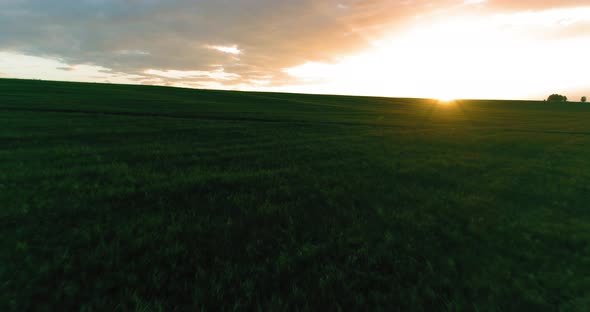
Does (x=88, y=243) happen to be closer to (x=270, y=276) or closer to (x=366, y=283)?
(x=270, y=276)

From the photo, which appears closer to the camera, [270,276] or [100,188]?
[270,276]

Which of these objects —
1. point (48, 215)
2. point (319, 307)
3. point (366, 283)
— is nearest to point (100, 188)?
point (48, 215)

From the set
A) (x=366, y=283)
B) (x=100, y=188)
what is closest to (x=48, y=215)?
(x=100, y=188)

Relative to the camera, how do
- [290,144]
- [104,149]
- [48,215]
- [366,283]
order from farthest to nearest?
[290,144], [104,149], [48,215], [366,283]

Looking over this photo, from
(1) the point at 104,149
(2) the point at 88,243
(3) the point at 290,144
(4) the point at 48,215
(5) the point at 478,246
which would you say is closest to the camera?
(2) the point at 88,243

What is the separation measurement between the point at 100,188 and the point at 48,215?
1.35 meters

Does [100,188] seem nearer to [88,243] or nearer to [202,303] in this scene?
[88,243]

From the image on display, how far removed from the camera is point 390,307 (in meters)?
2.64

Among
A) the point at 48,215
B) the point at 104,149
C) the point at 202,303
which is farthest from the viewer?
the point at 104,149

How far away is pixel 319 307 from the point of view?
8.57 ft

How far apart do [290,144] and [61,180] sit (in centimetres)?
890

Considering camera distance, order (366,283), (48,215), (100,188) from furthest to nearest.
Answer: (100,188) < (48,215) < (366,283)

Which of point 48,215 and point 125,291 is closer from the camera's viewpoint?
point 125,291

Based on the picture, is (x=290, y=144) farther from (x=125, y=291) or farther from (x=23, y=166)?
(x=125, y=291)
